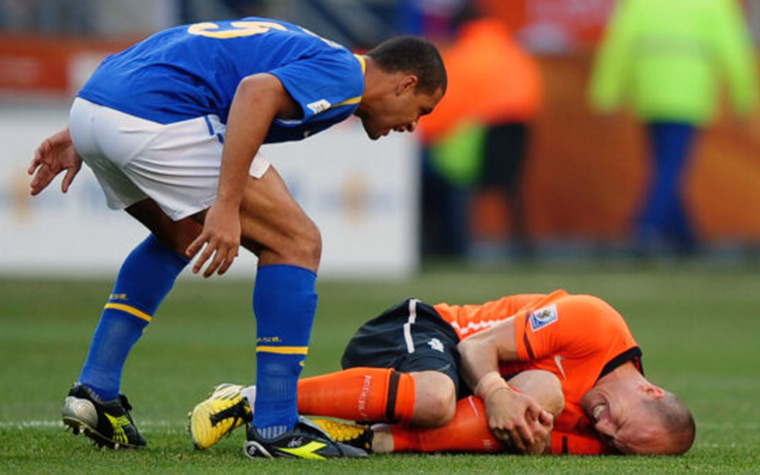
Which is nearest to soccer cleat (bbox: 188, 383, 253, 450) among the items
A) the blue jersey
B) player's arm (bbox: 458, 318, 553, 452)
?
player's arm (bbox: 458, 318, 553, 452)

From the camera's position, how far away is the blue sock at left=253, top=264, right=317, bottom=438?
5.20m

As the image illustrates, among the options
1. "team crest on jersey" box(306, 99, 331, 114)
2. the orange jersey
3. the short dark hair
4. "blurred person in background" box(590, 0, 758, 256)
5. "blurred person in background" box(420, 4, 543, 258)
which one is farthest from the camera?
"blurred person in background" box(590, 0, 758, 256)

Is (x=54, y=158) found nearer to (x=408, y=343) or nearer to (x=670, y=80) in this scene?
(x=408, y=343)

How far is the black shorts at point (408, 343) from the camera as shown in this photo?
5.64 metres

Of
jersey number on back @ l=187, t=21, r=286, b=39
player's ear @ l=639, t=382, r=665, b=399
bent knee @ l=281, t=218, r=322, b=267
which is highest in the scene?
jersey number on back @ l=187, t=21, r=286, b=39

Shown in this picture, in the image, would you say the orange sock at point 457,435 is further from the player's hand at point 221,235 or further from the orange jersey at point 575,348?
the player's hand at point 221,235

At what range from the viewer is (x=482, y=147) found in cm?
1902

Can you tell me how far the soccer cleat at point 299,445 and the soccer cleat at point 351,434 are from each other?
0.14m

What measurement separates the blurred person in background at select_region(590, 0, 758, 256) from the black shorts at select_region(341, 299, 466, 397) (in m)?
13.9

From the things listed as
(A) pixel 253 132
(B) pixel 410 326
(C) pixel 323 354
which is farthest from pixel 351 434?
(C) pixel 323 354

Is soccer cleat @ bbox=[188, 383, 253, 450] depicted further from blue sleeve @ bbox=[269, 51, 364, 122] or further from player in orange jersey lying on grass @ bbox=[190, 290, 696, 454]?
blue sleeve @ bbox=[269, 51, 364, 122]

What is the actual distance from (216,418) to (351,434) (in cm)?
50

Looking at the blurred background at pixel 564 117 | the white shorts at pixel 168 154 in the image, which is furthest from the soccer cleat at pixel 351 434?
the blurred background at pixel 564 117

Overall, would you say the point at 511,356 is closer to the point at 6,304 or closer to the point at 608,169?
the point at 6,304
